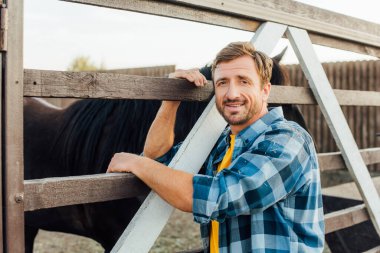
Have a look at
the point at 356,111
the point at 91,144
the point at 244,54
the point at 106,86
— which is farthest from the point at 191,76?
the point at 356,111

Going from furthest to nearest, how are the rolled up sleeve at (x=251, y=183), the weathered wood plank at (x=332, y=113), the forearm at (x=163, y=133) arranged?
the weathered wood plank at (x=332, y=113), the forearm at (x=163, y=133), the rolled up sleeve at (x=251, y=183)

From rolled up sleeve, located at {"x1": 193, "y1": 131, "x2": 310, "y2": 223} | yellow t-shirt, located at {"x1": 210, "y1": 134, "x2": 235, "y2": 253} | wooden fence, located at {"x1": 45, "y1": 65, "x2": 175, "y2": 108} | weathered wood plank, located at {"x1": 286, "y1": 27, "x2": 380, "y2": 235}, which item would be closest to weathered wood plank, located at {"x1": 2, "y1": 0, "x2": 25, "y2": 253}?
rolled up sleeve, located at {"x1": 193, "y1": 131, "x2": 310, "y2": 223}

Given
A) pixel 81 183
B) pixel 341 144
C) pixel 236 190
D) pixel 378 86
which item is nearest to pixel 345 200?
pixel 341 144

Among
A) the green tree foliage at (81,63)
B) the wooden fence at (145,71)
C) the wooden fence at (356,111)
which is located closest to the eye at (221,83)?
the wooden fence at (356,111)

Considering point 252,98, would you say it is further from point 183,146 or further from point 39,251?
point 39,251

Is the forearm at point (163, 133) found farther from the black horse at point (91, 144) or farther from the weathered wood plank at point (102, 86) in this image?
the black horse at point (91, 144)

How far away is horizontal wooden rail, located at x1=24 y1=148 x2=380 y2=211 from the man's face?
0.44m

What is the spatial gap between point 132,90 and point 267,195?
2.07ft

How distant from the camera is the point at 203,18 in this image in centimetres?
197

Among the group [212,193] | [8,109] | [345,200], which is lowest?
[345,200]

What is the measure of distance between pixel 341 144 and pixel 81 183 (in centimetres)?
172

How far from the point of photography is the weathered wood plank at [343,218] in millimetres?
2559

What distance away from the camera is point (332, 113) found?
8.47ft

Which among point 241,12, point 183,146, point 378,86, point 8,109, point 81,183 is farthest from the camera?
point 378,86
